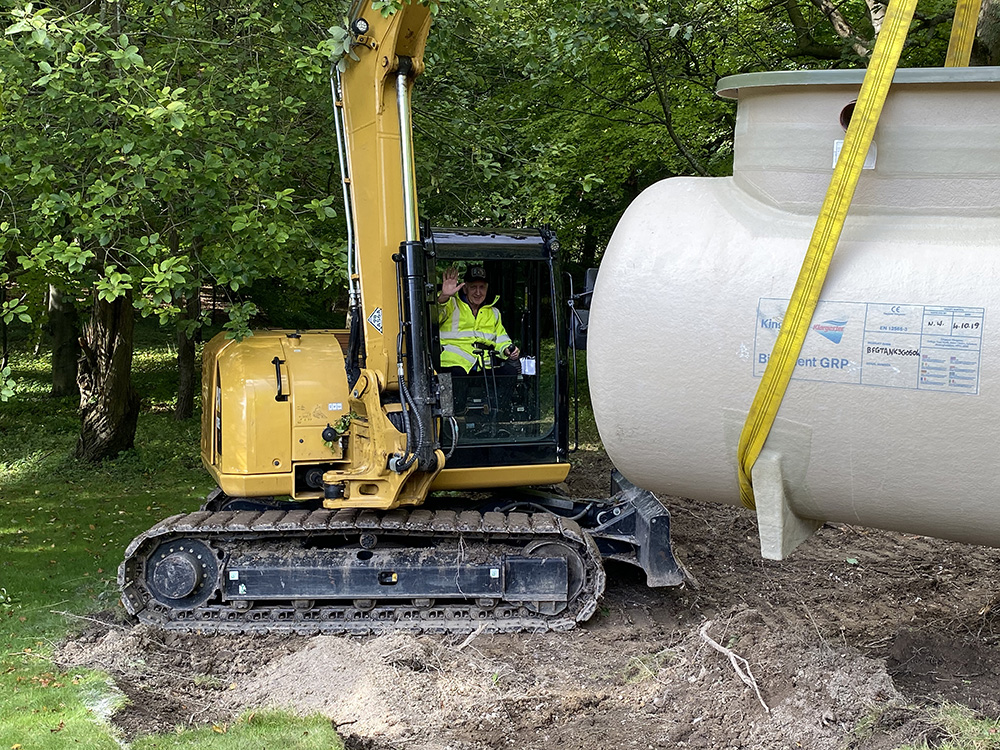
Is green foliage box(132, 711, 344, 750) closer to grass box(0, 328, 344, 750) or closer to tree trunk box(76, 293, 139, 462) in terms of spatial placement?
grass box(0, 328, 344, 750)

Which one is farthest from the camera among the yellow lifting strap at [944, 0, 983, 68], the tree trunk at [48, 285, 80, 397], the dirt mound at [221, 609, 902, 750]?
the tree trunk at [48, 285, 80, 397]

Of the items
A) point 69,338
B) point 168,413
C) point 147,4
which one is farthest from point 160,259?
point 69,338

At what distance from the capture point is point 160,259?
8.25 m

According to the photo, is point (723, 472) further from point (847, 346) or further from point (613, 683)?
point (613, 683)

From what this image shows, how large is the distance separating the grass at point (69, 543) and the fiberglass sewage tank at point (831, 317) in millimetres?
3698

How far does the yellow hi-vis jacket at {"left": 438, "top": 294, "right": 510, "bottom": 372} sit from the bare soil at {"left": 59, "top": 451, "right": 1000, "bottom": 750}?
219 centimetres

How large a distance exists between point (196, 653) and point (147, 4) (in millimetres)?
5294

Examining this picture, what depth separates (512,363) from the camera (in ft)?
26.8

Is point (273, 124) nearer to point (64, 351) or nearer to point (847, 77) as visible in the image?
point (847, 77)

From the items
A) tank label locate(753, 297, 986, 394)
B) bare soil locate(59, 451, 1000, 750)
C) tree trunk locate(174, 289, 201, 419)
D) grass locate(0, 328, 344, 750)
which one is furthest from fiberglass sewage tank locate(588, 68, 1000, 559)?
tree trunk locate(174, 289, 201, 419)

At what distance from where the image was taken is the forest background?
290 inches

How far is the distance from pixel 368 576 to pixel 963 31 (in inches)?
232

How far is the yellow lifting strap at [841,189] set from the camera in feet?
10.2

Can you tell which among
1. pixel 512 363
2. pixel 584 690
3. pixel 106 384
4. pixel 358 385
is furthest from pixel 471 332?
pixel 106 384
